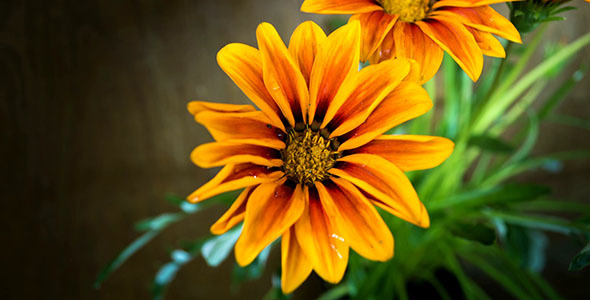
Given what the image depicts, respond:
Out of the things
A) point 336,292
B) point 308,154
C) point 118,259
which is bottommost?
point 336,292

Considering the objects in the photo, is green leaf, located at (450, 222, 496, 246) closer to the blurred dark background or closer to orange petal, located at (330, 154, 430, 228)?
orange petal, located at (330, 154, 430, 228)

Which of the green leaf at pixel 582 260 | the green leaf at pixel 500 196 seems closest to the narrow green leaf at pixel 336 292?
the green leaf at pixel 500 196

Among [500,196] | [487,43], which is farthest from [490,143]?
[487,43]

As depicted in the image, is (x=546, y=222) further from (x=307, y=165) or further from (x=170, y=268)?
(x=170, y=268)

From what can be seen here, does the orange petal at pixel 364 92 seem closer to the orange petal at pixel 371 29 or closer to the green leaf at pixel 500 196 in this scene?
the orange petal at pixel 371 29

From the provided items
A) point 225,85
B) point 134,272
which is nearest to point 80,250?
point 134,272

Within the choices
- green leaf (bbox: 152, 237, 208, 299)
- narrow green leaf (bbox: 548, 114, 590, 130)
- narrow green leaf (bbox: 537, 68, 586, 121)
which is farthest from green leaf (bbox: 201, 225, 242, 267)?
narrow green leaf (bbox: 548, 114, 590, 130)
